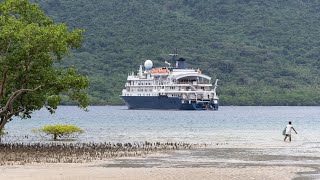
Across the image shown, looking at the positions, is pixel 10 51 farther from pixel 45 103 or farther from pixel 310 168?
pixel 310 168

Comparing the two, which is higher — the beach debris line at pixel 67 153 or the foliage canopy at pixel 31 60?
the foliage canopy at pixel 31 60

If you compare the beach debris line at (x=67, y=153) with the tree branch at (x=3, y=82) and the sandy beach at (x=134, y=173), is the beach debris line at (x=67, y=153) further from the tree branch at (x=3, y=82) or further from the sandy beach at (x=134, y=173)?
the tree branch at (x=3, y=82)

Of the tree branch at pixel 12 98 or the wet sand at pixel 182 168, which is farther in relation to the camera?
the tree branch at pixel 12 98

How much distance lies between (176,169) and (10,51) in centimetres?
1158

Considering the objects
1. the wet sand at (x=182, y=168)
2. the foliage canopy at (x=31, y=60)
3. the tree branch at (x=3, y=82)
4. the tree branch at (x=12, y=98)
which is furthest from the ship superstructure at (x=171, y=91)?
the wet sand at (x=182, y=168)

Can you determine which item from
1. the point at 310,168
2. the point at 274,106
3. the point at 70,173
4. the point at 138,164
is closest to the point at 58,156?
the point at 138,164

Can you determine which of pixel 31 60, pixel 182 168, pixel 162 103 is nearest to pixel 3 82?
pixel 31 60

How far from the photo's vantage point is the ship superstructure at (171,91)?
151500 mm

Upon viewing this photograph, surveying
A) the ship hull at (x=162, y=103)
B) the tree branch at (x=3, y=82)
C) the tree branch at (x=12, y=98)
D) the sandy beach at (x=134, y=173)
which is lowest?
the sandy beach at (x=134, y=173)

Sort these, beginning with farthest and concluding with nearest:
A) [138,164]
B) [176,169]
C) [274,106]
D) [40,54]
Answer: [274,106] < [40,54] < [138,164] < [176,169]

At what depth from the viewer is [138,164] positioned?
3209cm

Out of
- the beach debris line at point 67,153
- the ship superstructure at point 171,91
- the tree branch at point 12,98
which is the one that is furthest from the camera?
the ship superstructure at point 171,91

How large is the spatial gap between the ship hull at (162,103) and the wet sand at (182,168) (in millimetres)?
112287

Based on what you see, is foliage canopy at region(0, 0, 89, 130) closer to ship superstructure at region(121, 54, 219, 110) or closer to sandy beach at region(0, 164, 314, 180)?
sandy beach at region(0, 164, 314, 180)
